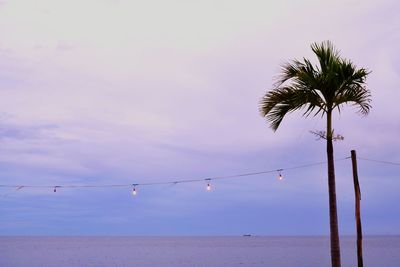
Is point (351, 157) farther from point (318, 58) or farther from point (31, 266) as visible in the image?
point (31, 266)

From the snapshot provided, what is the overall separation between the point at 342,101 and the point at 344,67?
1.11 metres

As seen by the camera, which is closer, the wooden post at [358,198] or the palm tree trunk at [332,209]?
the palm tree trunk at [332,209]

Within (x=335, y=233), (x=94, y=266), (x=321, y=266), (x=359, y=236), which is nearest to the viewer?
(x=335, y=233)

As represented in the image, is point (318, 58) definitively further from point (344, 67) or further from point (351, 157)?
point (351, 157)

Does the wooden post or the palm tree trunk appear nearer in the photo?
the palm tree trunk

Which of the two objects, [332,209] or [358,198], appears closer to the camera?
[332,209]

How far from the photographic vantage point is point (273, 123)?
17.8m

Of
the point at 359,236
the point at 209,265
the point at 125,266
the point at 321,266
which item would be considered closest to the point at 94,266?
the point at 125,266

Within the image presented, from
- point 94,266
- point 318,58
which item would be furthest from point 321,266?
point 318,58

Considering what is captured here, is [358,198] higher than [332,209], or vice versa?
[358,198]

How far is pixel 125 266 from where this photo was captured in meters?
75.9

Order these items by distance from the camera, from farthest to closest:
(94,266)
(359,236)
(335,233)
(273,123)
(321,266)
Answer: (94,266) < (321,266) < (359,236) < (273,123) < (335,233)

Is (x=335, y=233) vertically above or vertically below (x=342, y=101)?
below

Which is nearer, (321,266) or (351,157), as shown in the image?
(351,157)
